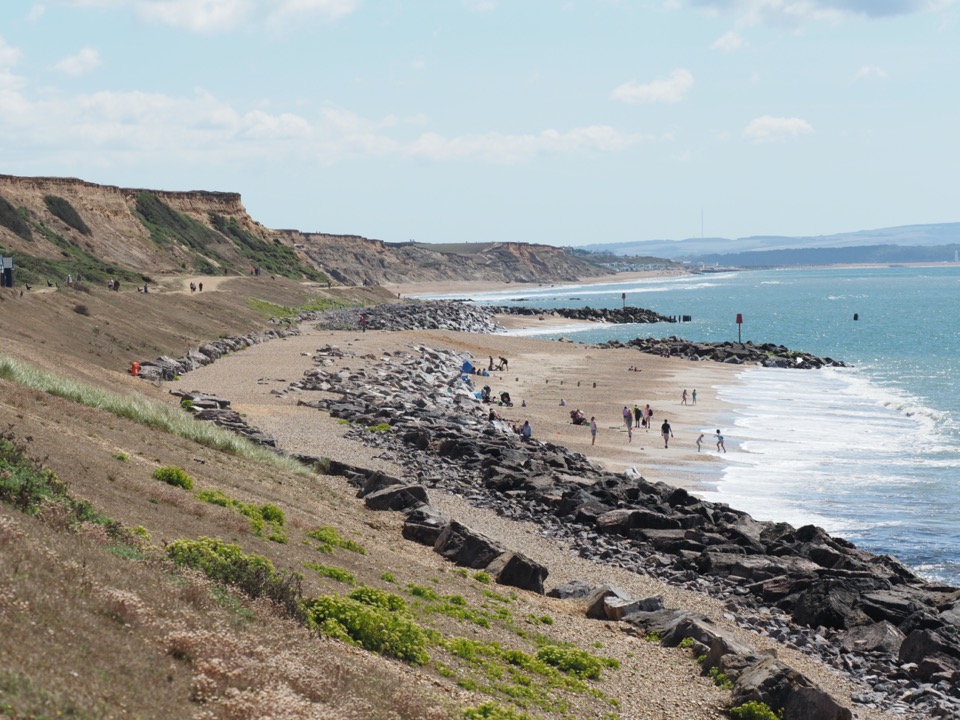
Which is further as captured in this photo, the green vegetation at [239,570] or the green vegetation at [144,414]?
the green vegetation at [144,414]

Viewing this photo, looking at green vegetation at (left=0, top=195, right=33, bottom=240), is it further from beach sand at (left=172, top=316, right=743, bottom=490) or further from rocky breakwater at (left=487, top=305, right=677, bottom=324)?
rocky breakwater at (left=487, top=305, right=677, bottom=324)

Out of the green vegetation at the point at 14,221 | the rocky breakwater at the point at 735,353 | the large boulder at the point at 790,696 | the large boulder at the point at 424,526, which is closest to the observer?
the large boulder at the point at 790,696

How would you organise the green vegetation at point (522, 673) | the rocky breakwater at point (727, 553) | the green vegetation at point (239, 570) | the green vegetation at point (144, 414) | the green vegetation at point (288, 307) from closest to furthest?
1. the green vegetation at point (239, 570)
2. the green vegetation at point (522, 673)
3. the rocky breakwater at point (727, 553)
4. the green vegetation at point (144, 414)
5. the green vegetation at point (288, 307)

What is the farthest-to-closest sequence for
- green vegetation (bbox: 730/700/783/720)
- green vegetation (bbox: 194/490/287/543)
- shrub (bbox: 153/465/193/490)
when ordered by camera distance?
1. shrub (bbox: 153/465/193/490)
2. green vegetation (bbox: 194/490/287/543)
3. green vegetation (bbox: 730/700/783/720)

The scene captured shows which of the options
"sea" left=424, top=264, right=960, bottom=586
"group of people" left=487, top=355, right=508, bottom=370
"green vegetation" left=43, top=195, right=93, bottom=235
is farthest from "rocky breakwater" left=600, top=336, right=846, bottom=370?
"green vegetation" left=43, top=195, right=93, bottom=235

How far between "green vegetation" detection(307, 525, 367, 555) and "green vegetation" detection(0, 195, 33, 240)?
6686cm

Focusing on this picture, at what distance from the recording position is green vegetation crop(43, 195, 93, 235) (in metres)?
86.1

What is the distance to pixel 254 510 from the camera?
16859 mm

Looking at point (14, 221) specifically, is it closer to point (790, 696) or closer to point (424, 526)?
point (424, 526)

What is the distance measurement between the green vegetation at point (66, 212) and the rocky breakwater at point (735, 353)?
4288 centimetres

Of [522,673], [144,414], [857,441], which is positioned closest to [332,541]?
[522,673]

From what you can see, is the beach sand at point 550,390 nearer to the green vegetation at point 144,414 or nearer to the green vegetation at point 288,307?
the green vegetation at point 288,307

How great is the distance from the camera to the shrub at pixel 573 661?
1396 centimetres

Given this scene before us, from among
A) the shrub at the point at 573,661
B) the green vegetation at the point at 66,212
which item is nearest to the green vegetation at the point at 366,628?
the shrub at the point at 573,661
